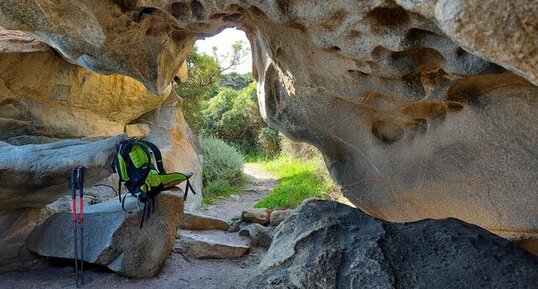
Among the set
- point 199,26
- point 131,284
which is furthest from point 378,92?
point 131,284

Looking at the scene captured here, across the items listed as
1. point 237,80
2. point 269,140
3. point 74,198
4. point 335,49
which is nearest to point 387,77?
point 335,49

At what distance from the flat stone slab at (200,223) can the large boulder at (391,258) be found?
4868 millimetres

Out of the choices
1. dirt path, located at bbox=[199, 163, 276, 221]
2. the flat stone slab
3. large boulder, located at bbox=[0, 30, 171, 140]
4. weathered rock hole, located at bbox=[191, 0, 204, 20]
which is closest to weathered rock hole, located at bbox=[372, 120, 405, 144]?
weathered rock hole, located at bbox=[191, 0, 204, 20]

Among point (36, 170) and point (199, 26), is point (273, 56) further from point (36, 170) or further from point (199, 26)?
point (36, 170)

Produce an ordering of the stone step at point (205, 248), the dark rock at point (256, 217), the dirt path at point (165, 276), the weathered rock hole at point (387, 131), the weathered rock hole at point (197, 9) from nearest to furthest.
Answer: the weathered rock hole at point (197, 9), the weathered rock hole at point (387, 131), the dirt path at point (165, 276), the stone step at point (205, 248), the dark rock at point (256, 217)

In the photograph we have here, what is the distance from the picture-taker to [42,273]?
5.54 m

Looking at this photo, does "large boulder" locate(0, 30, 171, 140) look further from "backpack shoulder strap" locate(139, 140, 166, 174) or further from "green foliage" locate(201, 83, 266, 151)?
"green foliage" locate(201, 83, 266, 151)

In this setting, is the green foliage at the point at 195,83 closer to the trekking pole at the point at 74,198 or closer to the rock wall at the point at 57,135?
the rock wall at the point at 57,135

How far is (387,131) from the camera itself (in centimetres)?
453

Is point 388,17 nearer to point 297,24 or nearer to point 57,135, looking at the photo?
point 297,24

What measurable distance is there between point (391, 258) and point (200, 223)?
5.64 metres

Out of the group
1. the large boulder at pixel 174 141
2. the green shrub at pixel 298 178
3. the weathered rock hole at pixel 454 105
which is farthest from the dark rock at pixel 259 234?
the weathered rock hole at pixel 454 105

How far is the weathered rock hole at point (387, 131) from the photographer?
173 inches

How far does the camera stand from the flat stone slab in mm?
7930
